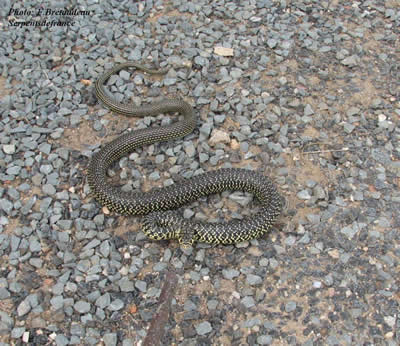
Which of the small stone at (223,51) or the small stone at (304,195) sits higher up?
the small stone at (223,51)

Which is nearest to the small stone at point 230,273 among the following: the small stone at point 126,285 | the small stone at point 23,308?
the small stone at point 126,285

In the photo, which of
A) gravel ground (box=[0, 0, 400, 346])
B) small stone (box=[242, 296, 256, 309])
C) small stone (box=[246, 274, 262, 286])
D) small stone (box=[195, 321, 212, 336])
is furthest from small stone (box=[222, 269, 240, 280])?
small stone (box=[195, 321, 212, 336])

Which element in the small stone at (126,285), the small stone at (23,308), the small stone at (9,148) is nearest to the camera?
the small stone at (23,308)

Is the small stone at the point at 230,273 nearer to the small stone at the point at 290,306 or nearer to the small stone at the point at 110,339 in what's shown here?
the small stone at the point at 290,306

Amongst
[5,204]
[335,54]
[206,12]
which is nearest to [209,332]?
[5,204]

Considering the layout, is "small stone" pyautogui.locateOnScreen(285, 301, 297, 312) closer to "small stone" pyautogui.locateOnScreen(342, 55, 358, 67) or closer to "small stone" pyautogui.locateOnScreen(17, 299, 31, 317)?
"small stone" pyautogui.locateOnScreen(17, 299, 31, 317)

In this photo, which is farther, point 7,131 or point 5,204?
point 7,131

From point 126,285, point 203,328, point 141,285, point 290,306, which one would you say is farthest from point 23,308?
point 290,306

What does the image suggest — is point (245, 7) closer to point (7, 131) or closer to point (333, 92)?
point (333, 92)
